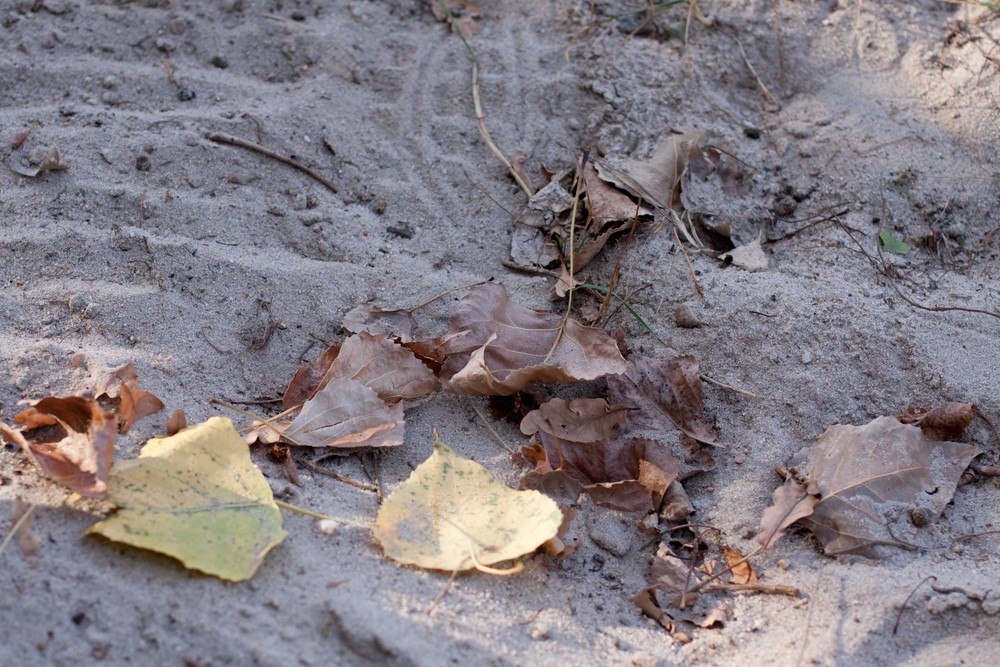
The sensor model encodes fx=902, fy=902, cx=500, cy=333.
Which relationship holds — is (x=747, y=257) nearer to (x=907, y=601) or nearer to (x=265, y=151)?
(x=907, y=601)

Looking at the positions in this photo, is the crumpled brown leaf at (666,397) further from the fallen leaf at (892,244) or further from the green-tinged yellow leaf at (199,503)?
the green-tinged yellow leaf at (199,503)

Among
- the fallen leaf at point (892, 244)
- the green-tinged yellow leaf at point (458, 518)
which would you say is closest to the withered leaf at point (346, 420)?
the green-tinged yellow leaf at point (458, 518)

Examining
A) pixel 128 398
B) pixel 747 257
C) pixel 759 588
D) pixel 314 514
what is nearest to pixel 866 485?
pixel 759 588

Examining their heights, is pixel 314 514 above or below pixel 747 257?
below

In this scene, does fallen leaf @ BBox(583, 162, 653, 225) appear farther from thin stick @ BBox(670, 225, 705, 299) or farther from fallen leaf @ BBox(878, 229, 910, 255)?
fallen leaf @ BBox(878, 229, 910, 255)

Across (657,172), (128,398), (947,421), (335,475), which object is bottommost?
(335,475)

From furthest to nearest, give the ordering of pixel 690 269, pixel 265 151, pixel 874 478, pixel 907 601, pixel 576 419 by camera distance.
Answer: pixel 265 151, pixel 690 269, pixel 576 419, pixel 874 478, pixel 907 601
